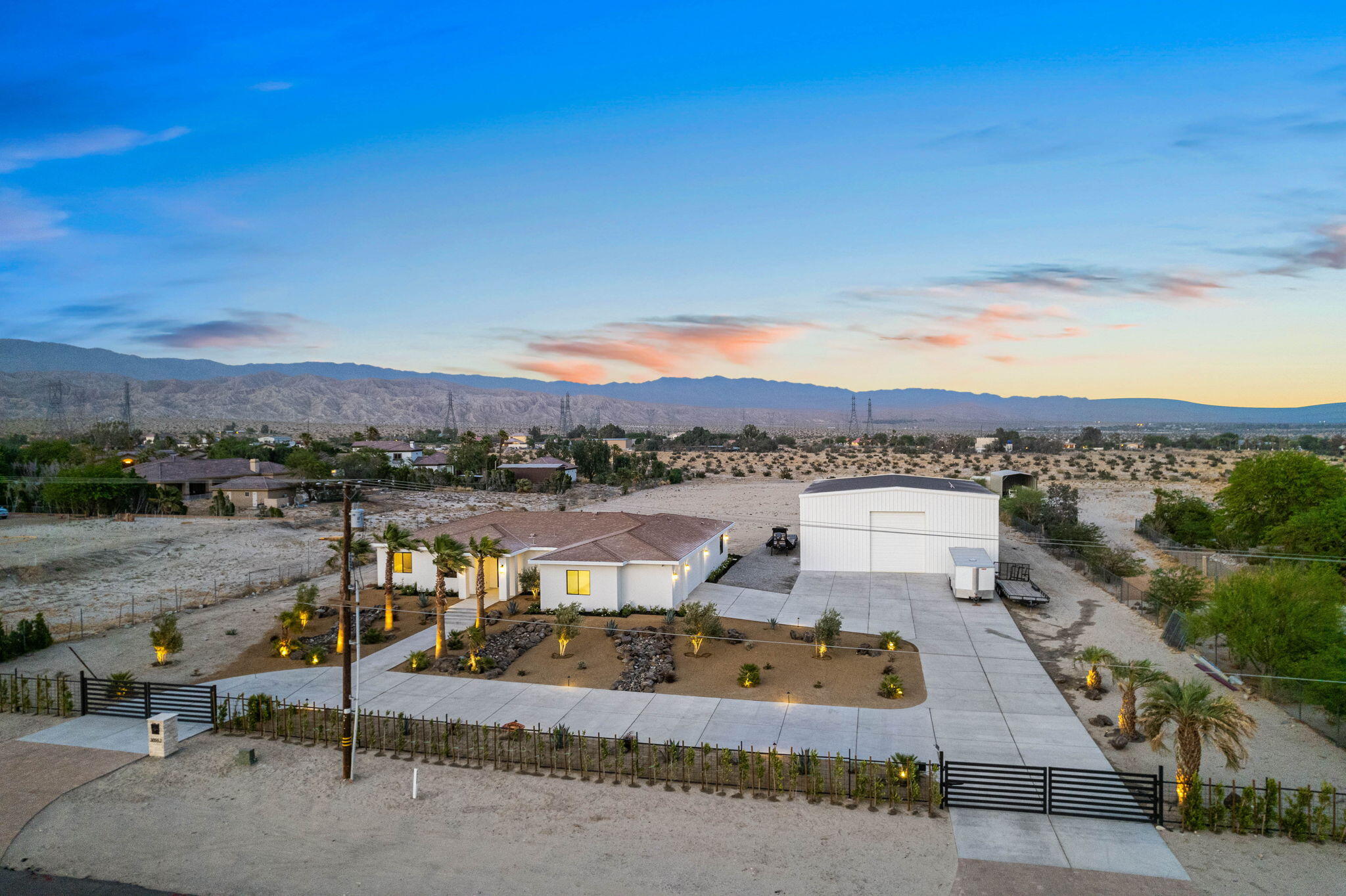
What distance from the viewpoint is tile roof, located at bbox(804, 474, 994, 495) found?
34.9m

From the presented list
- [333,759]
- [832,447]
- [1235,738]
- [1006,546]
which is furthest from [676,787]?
[832,447]

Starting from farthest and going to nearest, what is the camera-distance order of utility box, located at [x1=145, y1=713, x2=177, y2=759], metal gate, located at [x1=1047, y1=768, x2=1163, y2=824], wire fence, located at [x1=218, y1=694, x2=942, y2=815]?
utility box, located at [x1=145, y1=713, x2=177, y2=759] < wire fence, located at [x1=218, y1=694, x2=942, y2=815] < metal gate, located at [x1=1047, y1=768, x2=1163, y2=824]

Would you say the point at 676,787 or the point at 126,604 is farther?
the point at 126,604

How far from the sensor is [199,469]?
62.2 meters

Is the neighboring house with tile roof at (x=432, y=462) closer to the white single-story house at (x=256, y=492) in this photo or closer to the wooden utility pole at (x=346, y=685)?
the white single-story house at (x=256, y=492)

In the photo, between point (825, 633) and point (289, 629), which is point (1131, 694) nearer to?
point (825, 633)

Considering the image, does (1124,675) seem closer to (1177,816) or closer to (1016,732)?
(1016,732)

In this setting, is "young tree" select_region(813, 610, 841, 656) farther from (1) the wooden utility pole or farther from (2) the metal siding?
(1) the wooden utility pole

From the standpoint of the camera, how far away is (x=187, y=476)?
60344 mm

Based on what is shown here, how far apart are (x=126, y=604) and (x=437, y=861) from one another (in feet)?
86.6

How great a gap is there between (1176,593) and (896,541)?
11143 millimetres

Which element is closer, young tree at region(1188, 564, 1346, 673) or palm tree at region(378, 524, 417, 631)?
young tree at region(1188, 564, 1346, 673)

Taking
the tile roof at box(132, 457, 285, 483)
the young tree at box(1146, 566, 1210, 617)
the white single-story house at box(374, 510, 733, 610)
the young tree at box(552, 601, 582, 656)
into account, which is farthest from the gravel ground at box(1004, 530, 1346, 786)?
the tile roof at box(132, 457, 285, 483)

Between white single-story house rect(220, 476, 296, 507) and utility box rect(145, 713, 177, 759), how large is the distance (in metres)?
42.2
